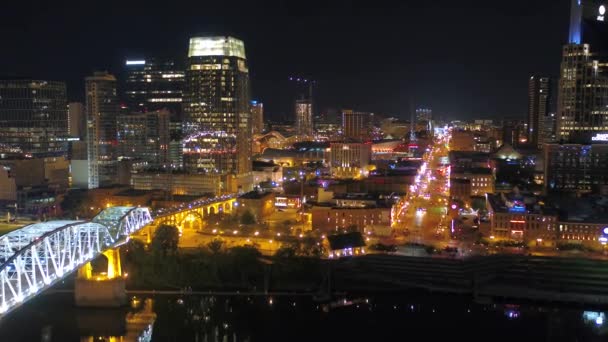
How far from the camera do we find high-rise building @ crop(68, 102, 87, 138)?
5134cm

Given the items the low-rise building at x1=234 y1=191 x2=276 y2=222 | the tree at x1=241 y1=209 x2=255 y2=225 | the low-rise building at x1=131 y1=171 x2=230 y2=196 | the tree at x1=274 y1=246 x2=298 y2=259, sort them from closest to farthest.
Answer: the tree at x1=274 y1=246 x2=298 y2=259 < the tree at x1=241 y1=209 x2=255 y2=225 < the low-rise building at x1=234 y1=191 x2=276 y2=222 < the low-rise building at x1=131 y1=171 x2=230 y2=196

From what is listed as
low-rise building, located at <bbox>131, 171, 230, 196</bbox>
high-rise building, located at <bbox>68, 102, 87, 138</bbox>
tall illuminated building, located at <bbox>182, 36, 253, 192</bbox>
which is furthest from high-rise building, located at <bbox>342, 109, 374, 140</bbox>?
low-rise building, located at <bbox>131, 171, 230, 196</bbox>

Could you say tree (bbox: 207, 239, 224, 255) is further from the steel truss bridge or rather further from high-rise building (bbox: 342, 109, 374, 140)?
high-rise building (bbox: 342, 109, 374, 140)

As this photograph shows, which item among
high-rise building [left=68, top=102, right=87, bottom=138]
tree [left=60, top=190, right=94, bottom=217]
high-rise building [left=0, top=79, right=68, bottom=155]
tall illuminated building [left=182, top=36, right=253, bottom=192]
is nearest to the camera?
tree [left=60, top=190, right=94, bottom=217]

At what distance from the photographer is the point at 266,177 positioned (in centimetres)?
3816

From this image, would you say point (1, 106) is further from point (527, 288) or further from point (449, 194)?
point (527, 288)

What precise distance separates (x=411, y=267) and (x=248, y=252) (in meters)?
4.75

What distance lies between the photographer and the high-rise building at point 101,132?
3819 cm

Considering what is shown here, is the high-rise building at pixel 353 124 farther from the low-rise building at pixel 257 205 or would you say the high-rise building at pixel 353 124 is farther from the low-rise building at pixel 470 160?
the low-rise building at pixel 257 205

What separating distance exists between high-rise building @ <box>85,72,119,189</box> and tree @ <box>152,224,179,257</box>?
19208 millimetres

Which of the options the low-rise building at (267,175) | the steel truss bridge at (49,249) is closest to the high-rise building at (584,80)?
the low-rise building at (267,175)

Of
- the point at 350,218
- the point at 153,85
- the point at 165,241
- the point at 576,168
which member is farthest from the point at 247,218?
the point at 153,85

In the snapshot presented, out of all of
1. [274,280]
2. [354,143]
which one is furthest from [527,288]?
[354,143]

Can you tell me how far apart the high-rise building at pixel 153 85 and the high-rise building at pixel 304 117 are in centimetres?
2804
